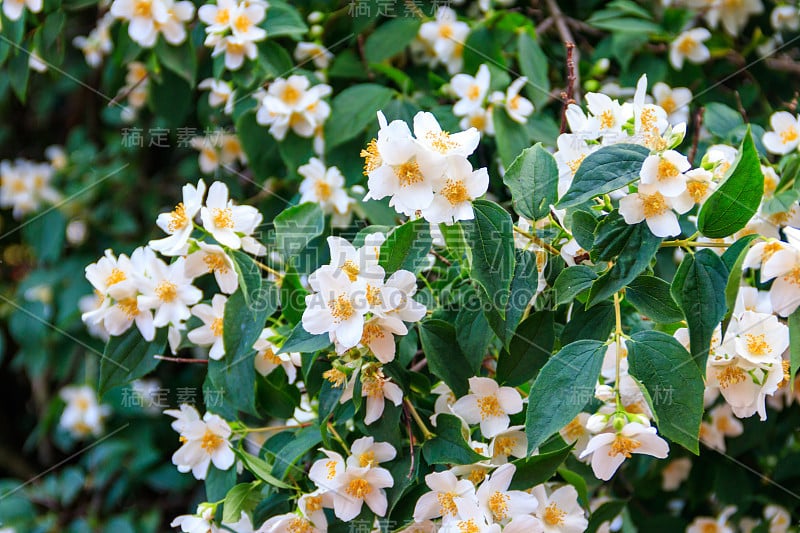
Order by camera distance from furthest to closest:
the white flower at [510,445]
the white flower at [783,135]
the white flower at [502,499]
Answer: the white flower at [783,135], the white flower at [510,445], the white flower at [502,499]

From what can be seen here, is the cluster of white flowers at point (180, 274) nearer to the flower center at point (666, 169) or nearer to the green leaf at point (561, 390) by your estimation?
the green leaf at point (561, 390)

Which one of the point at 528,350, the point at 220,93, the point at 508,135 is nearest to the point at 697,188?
the point at 528,350

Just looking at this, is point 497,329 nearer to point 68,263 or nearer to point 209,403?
point 209,403

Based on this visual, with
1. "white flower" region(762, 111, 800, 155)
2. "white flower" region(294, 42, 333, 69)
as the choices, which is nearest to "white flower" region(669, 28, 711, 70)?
"white flower" region(762, 111, 800, 155)

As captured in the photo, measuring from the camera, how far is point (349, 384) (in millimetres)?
1074

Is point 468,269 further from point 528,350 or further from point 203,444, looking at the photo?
point 203,444

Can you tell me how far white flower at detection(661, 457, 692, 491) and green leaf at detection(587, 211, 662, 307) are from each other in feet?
A: 2.82

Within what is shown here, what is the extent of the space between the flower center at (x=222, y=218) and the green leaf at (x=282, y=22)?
55 cm

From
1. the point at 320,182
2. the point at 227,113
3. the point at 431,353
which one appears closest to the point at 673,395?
the point at 431,353

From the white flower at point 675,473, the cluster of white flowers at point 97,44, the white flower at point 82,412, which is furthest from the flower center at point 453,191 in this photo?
the white flower at point 82,412

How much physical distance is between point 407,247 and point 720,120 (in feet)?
2.73

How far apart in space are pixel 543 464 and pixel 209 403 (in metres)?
0.53

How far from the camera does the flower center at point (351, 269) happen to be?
1.00 meters

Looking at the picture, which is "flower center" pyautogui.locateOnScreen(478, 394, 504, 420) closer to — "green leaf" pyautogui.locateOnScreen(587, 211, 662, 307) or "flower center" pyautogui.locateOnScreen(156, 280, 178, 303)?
"green leaf" pyautogui.locateOnScreen(587, 211, 662, 307)
